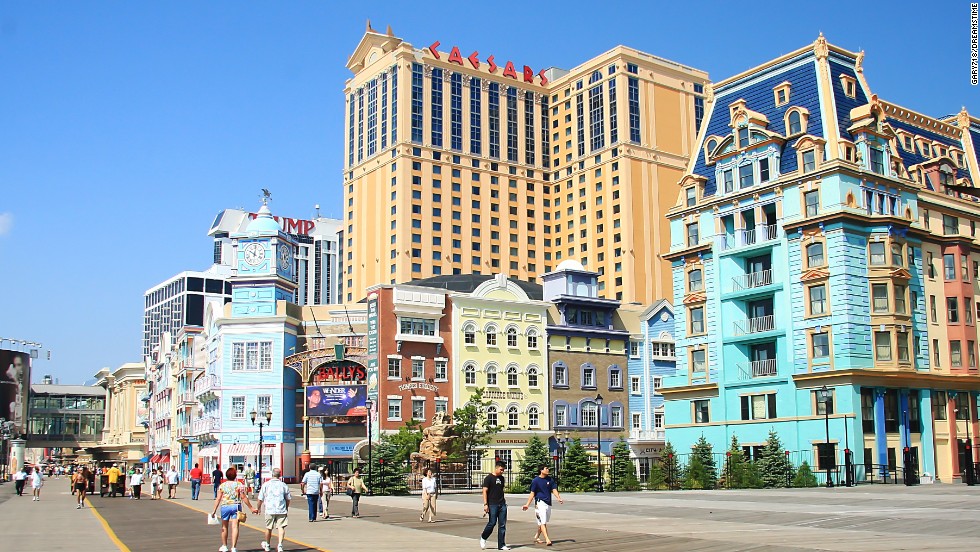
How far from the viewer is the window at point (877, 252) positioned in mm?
54062

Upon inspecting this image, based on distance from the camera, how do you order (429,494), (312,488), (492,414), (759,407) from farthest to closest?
1. (492,414)
2. (759,407)
3. (312,488)
4. (429,494)

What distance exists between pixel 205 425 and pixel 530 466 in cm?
3590

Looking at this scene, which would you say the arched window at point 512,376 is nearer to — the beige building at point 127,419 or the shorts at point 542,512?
the shorts at point 542,512

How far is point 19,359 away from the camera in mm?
150875

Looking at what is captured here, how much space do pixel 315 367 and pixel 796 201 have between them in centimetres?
3654

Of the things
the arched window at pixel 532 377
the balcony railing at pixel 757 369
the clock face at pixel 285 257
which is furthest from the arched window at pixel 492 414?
the balcony railing at pixel 757 369

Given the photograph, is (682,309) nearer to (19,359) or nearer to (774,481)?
(774,481)

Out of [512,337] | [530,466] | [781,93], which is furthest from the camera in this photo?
[512,337]

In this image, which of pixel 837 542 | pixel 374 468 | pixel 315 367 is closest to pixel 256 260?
pixel 315 367

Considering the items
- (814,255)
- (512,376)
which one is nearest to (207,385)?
(512,376)

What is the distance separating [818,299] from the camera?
54000 mm

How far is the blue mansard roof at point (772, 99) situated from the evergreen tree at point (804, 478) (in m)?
17.2

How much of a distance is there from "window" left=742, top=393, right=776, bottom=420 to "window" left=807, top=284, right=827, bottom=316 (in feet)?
17.6

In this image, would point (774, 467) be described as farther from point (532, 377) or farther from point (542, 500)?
point (532, 377)
